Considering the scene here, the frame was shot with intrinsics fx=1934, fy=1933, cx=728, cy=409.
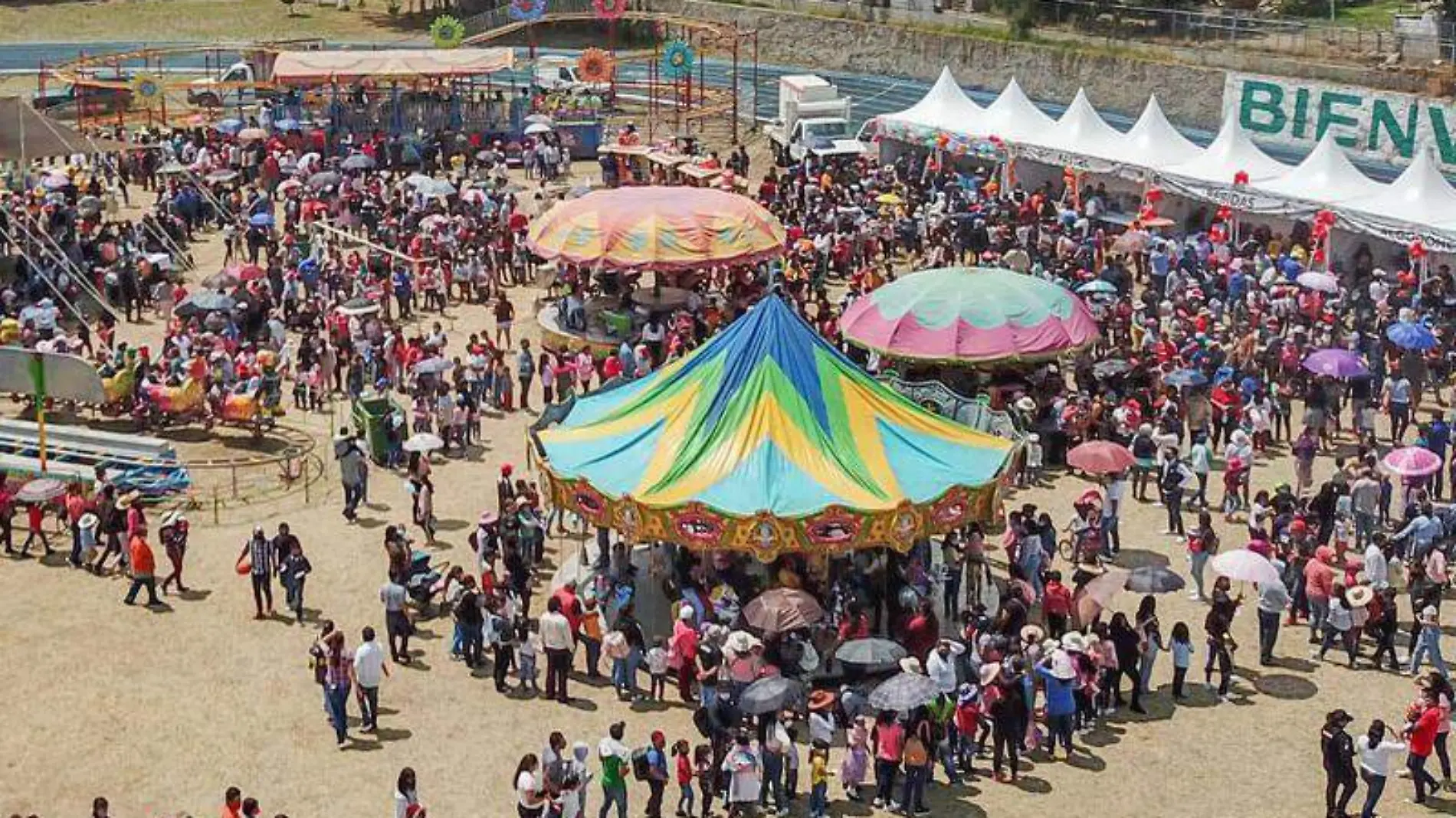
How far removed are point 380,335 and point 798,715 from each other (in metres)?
14.2

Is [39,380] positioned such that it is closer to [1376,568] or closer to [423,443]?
[423,443]

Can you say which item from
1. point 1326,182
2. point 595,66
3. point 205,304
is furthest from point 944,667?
point 595,66

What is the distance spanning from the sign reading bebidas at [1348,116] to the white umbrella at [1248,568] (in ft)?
75.4

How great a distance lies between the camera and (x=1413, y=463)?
81.6 ft

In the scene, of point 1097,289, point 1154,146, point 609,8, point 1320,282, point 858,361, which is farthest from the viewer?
point 609,8

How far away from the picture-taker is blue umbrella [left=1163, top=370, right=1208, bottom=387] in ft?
93.3

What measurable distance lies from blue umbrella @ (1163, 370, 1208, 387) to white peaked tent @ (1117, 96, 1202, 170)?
12.4 m

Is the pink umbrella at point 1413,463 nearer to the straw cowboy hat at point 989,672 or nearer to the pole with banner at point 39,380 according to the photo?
the straw cowboy hat at point 989,672

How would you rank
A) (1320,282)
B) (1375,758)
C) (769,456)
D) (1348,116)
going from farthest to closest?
1. (1348,116)
2. (1320,282)
3. (769,456)
4. (1375,758)

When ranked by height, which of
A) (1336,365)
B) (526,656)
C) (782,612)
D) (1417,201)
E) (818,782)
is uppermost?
(1417,201)

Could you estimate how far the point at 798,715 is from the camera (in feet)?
64.6

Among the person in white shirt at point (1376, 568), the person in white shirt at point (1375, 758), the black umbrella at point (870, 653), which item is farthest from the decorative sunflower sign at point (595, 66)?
the person in white shirt at point (1375, 758)

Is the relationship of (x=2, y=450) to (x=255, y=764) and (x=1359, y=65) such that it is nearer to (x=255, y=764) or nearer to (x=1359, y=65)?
(x=255, y=764)

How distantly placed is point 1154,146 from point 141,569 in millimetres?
25080
